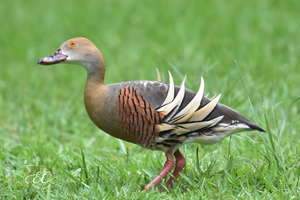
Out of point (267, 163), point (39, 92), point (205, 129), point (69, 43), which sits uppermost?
point (69, 43)

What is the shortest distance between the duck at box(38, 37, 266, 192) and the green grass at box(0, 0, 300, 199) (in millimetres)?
339

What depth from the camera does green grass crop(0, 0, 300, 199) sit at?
3.48 m

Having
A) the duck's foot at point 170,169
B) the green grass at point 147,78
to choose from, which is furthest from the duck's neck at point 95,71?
the duck's foot at point 170,169

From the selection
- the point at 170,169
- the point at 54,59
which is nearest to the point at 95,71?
the point at 54,59

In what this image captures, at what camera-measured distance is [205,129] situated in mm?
3342

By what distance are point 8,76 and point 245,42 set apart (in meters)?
4.25

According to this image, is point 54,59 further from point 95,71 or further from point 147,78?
point 147,78

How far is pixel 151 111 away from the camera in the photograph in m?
3.26

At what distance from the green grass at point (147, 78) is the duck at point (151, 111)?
0.34m

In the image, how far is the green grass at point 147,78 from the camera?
348 cm

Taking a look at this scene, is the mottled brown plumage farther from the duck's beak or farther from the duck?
the duck's beak

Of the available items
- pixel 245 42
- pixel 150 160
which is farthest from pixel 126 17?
pixel 150 160

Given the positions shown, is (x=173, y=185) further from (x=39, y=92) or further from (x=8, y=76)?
(x=8, y=76)

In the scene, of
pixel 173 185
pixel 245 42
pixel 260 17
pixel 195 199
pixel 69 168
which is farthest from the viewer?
pixel 260 17
